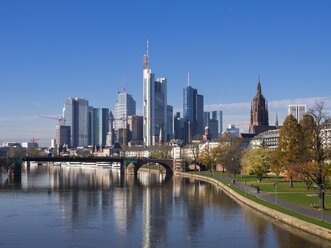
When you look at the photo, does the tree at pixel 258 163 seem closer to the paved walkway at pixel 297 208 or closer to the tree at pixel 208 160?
the paved walkway at pixel 297 208

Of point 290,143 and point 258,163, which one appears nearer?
point 290,143

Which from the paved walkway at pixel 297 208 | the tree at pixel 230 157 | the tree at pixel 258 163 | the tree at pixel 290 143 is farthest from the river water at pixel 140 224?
the tree at pixel 230 157

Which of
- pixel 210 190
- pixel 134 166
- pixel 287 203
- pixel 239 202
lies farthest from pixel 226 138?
pixel 287 203

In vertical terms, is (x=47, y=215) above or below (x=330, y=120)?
below

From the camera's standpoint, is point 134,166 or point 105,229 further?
point 134,166

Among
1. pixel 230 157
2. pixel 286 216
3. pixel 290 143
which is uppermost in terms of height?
pixel 290 143

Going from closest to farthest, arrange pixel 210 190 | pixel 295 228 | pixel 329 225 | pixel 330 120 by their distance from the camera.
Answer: pixel 329 225
pixel 295 228
pixel 330 120
pixel 210 190

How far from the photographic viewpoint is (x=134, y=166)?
17988 cm

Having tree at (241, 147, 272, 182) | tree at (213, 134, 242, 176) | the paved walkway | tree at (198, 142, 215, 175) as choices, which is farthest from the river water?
tree at (198, 142, 215, 175)

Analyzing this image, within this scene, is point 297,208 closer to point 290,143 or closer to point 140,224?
point 140,224

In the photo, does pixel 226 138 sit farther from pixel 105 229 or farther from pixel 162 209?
pixel 105 229

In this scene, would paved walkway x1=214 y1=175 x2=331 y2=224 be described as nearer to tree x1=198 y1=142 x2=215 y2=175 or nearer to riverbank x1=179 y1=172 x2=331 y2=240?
riverbank x1=179 y1=172 x2=331 y2=240

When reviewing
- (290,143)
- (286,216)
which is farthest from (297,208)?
(290,143)

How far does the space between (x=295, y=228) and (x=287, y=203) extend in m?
13.9
